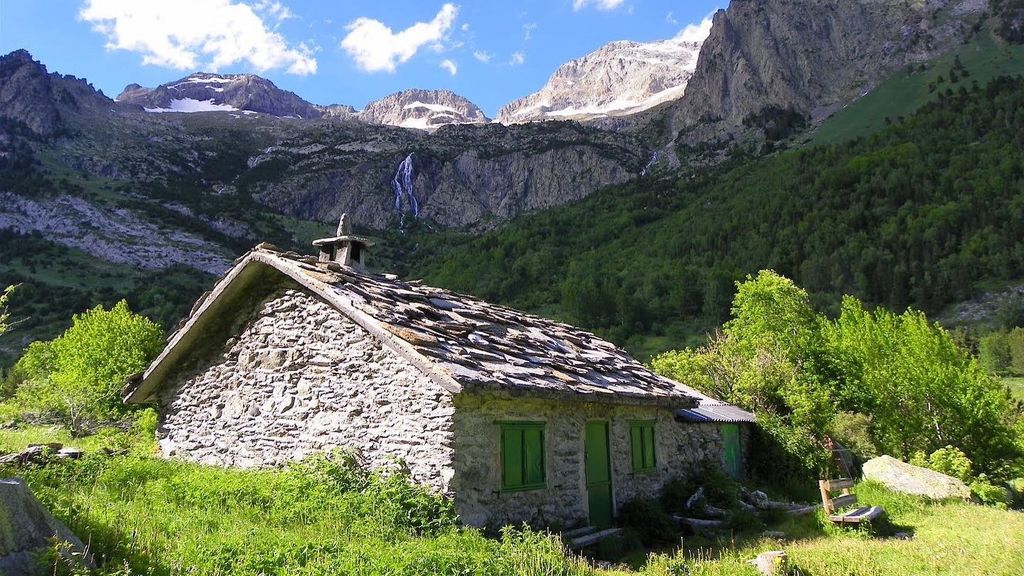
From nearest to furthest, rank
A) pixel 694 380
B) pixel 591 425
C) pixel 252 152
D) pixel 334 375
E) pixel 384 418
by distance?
pixel 384 418
pixel 334 375
pixel 591 425
pixel 694 380
pixel 252 152

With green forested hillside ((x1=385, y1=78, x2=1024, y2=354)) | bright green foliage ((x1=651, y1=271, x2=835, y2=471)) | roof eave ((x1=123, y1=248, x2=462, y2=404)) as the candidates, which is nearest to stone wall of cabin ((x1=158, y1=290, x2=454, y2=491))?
roof eave ((x1=123, y1=248, x2=462, y2=404))

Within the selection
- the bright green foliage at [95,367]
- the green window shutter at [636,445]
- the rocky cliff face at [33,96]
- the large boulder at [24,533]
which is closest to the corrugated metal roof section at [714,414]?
the green window shutter at [636,445]

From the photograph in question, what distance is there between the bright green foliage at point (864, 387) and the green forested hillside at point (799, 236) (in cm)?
2945

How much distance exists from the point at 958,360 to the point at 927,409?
1.77 m

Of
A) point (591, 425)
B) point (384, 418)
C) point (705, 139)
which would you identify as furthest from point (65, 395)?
point (705, 139)

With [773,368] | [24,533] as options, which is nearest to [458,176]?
[773,368]

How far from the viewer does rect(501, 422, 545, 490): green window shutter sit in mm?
9469

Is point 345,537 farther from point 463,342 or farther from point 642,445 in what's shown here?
point 642,445

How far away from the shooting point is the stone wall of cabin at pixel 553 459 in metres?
8.88

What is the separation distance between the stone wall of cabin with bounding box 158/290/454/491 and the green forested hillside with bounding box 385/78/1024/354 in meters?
43.8

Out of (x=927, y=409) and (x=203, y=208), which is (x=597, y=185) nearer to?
(x=203, y=208)

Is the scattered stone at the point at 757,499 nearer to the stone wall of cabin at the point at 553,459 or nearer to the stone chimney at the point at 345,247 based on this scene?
the stone wall of cabin at the point at 553,459

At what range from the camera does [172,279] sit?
76.2 m

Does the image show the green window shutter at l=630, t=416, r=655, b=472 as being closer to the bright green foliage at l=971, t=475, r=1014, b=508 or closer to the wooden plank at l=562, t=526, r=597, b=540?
the wooden plank at l=562, t=526, r=597, b=540
